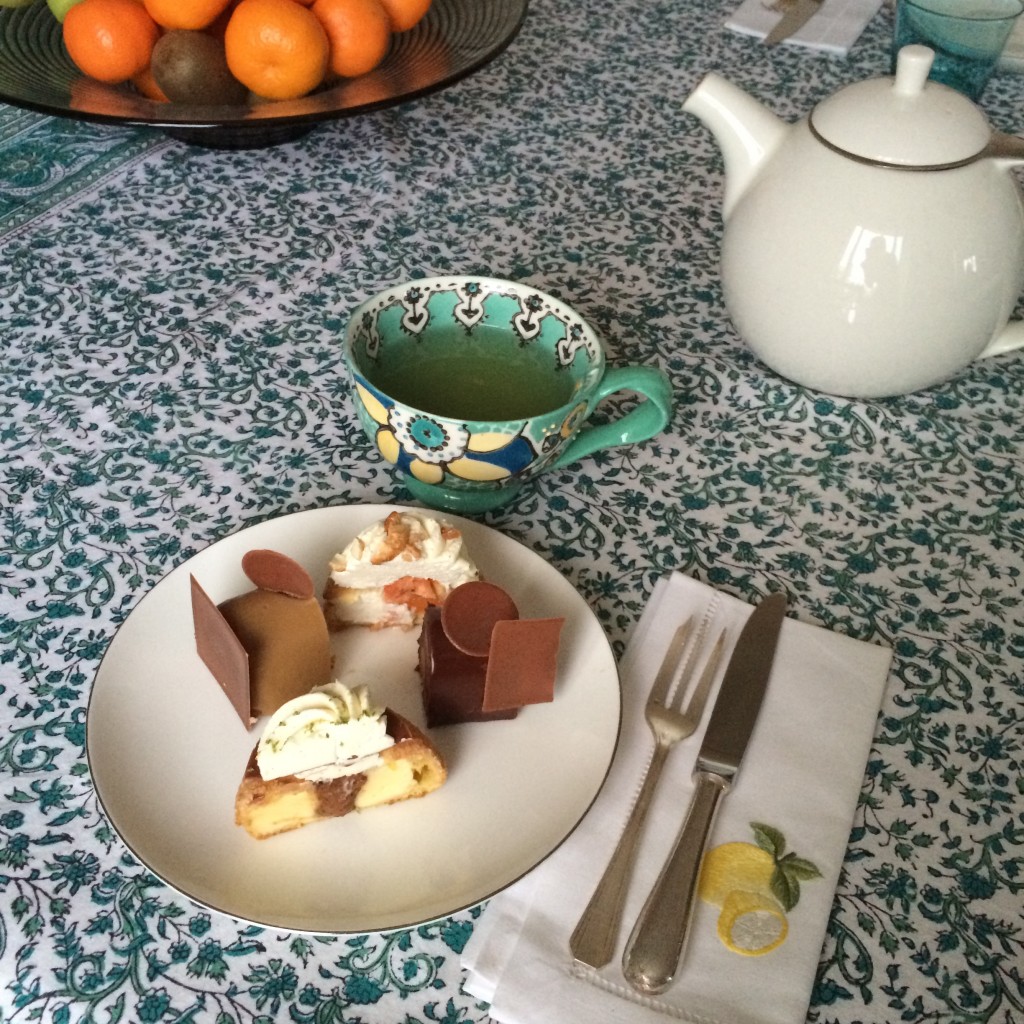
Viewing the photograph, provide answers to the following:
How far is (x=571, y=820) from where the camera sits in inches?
19.7

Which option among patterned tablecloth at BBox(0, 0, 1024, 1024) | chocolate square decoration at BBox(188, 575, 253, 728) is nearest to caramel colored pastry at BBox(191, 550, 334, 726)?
chocolate square decoration at BBox(188, 575, 253, 728)

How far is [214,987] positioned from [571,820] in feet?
0.64

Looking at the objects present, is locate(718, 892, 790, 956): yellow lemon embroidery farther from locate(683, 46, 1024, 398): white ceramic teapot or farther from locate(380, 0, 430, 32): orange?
locate(380, 0, 430, 32): orange

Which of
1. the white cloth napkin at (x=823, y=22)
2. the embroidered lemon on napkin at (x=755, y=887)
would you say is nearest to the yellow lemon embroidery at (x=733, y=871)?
the embroidered lemon on napkin at (x=755, y=887)

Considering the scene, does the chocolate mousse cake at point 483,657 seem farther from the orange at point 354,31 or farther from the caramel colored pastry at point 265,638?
the orange at point 354,31

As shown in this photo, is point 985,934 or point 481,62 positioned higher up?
point 481,62

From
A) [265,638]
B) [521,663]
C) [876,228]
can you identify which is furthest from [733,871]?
[876,228]

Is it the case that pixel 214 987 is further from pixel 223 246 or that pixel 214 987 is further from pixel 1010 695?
pixel 223 246

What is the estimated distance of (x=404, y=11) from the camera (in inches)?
38.9

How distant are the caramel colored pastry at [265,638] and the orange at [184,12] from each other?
23.7 inches

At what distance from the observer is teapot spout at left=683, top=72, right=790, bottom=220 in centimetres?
74

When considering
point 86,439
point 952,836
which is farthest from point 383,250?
point 952,836

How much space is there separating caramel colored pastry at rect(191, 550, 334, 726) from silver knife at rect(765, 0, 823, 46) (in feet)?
3.76

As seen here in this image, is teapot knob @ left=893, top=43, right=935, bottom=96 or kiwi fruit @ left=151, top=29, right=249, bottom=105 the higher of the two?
teapot knob @ left=893, top=43, right=935, bottom=96
